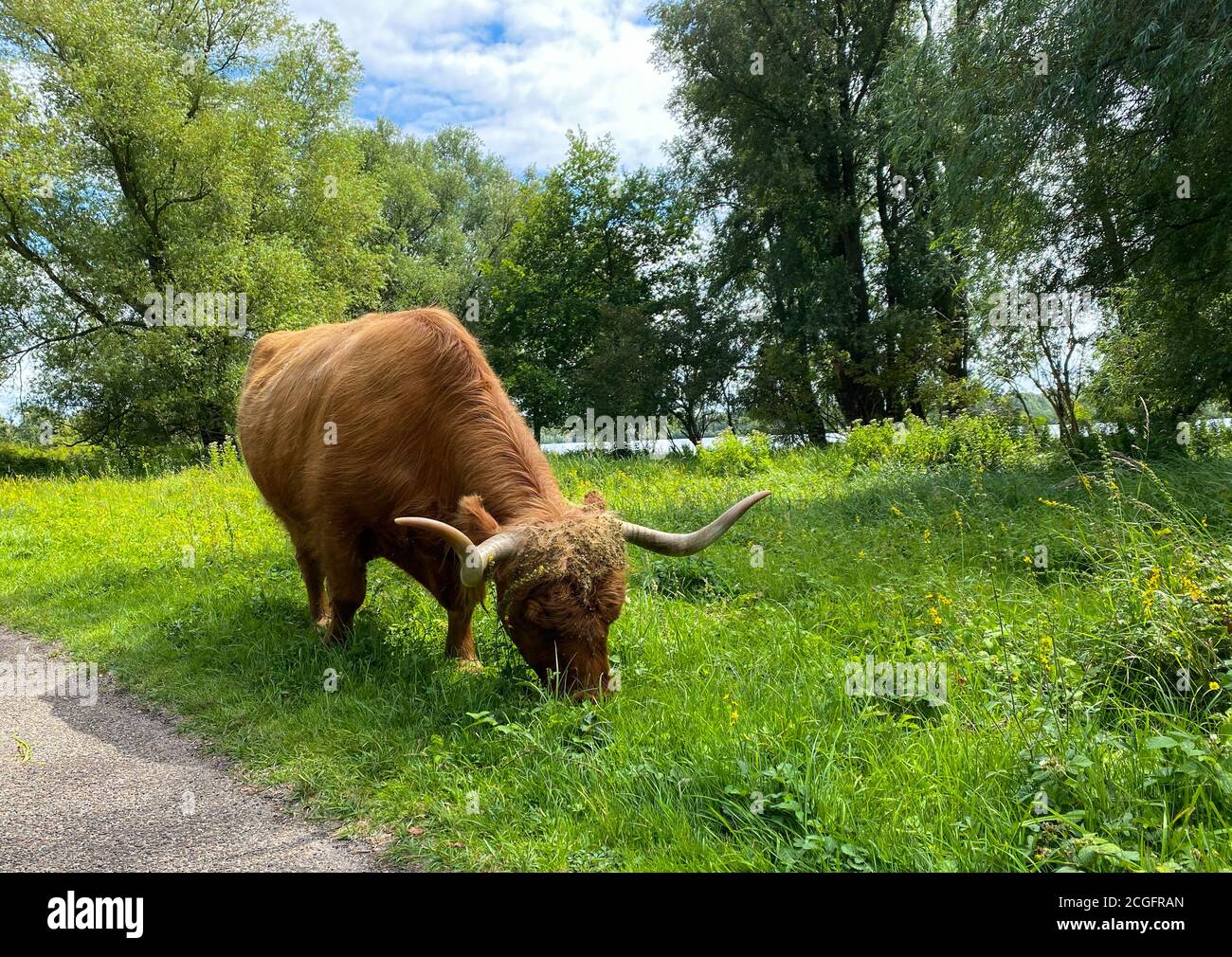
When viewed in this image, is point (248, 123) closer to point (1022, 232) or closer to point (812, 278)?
point (812, 278)

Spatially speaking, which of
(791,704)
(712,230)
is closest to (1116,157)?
(791,704)

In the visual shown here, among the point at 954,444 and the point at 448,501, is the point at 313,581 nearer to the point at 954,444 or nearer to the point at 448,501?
the point at 448,501

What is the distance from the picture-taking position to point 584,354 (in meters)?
25.9

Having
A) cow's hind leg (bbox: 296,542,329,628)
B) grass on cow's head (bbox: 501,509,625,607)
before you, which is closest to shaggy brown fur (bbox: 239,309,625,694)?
grass on cow's head (bbox: 501,509,625,607)

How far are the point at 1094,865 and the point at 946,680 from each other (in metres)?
1.40

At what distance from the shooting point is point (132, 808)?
126 inches

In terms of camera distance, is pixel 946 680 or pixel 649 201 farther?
pixel 649 201

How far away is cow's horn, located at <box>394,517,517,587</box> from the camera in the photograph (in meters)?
3.45

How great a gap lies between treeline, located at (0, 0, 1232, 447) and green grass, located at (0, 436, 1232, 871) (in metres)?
4.20

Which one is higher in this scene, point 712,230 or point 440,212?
point 440,212

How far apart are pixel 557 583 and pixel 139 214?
2252 cm

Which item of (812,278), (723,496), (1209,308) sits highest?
(812,278)
